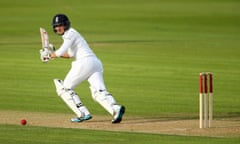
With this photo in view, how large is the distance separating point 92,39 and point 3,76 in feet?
41.5

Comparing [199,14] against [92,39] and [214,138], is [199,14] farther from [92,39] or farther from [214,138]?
[214,138]

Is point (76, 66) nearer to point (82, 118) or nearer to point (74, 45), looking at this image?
point (74, 45)

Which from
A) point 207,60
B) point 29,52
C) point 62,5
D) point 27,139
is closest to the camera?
point 27,139

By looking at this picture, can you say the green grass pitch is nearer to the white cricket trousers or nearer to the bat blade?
the white cricket trousers

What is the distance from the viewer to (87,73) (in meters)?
16.8

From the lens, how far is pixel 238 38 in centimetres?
3828

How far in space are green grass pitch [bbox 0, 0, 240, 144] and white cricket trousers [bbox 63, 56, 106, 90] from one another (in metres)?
1.38

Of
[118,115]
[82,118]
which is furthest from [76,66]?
[118,115]

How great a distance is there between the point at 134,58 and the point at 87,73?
494 inches

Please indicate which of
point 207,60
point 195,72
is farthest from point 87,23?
point 195,72

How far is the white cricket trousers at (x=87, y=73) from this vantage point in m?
16.8

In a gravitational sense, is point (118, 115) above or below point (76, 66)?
below

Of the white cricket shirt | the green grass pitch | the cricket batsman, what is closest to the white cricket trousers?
the cricket batsman

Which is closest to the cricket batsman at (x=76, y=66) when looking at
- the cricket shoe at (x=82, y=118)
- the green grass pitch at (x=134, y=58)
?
the cricket shoe at (x=82, y=118)
